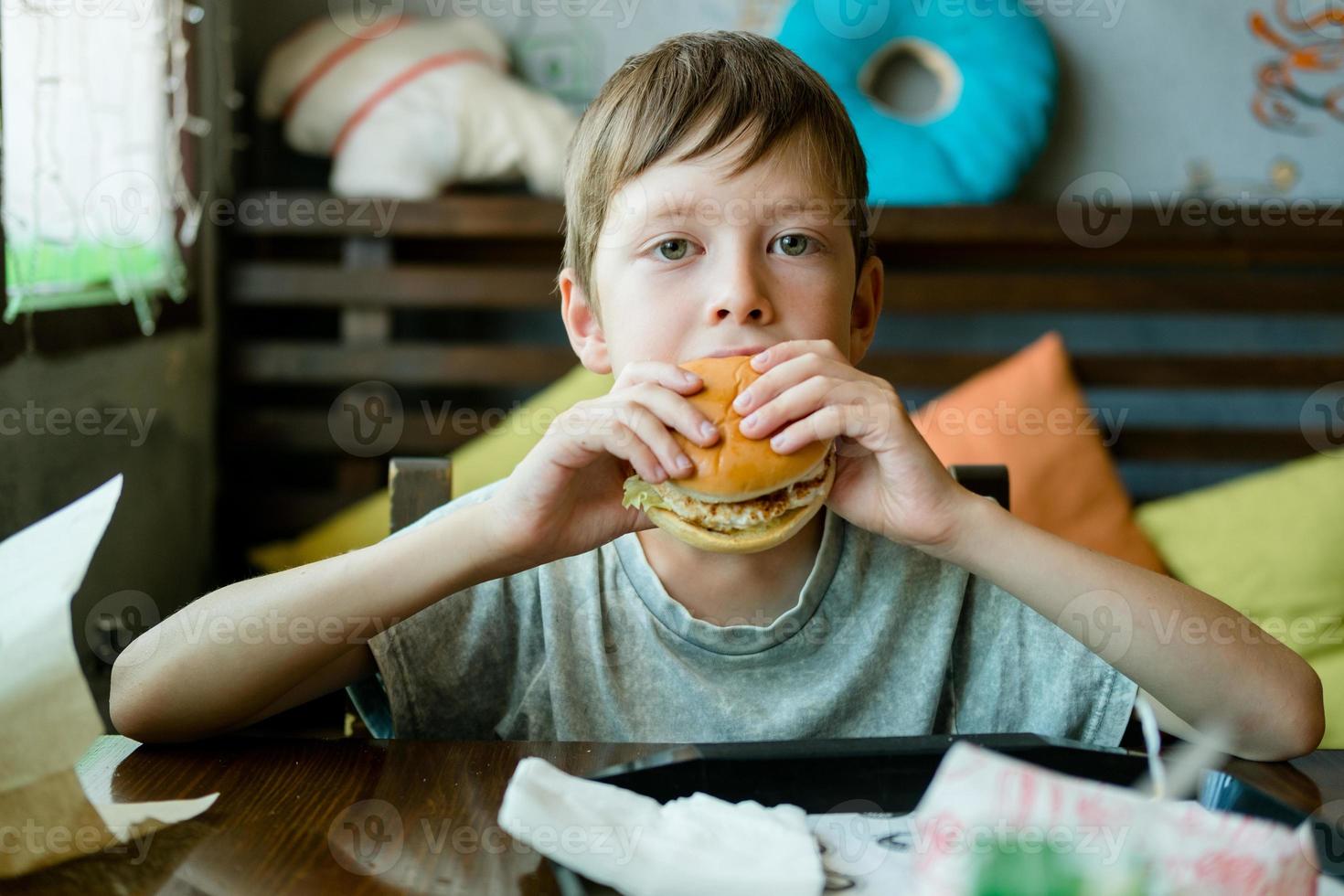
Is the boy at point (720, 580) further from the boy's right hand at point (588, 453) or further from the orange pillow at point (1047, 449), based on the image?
the orange pillow at point (1047, 449)

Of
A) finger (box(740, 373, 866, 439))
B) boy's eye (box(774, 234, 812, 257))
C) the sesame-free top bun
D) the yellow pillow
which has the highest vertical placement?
boy's eye (box(774, 234, 812, 257))

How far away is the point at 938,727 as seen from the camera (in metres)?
1.25

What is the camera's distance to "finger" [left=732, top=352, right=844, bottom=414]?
1.01 m

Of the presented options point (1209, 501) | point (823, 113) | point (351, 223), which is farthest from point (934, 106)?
point (823, 113)

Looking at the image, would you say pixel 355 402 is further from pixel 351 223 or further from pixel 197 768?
pixel 197 768

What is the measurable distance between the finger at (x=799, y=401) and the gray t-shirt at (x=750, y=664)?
0.95 ft

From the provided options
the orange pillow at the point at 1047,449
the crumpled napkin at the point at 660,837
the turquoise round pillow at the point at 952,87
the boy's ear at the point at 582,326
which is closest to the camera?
the crumpled napkin at the point at 660,837

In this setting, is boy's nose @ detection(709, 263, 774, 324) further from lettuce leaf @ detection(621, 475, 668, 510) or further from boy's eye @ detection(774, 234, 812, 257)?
lettuce leaf @ detection(621, 475, 668, 510)

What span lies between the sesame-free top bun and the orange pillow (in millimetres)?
1774

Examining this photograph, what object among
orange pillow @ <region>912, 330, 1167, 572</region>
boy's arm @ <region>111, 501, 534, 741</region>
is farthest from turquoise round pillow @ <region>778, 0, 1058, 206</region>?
boy's arm @ <region>111, 501, 534, 741</region>

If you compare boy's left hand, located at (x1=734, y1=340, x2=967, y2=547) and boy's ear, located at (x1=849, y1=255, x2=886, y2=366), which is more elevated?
boy's ear, located at (x1=849, y1=255, x2=886, y2=366)

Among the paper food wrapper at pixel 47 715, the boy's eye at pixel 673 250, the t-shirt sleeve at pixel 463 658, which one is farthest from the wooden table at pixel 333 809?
the boy's eye at pixel 673 250

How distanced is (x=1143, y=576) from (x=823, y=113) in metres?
0.60

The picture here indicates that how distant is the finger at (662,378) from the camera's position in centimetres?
104
